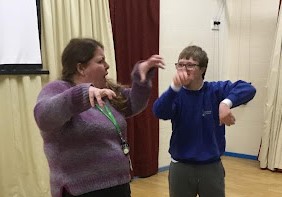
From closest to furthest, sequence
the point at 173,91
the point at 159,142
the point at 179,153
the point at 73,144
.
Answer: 1. the point at 73,144
2. the point at 173,91
3. the point at 179,153
4. the point at 159,142

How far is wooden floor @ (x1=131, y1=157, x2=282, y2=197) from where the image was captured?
3.53 metres

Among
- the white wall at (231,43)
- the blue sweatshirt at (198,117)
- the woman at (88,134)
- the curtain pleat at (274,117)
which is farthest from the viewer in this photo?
the white wall at (231,43)

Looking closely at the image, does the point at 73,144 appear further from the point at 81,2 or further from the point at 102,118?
the point at 81,2

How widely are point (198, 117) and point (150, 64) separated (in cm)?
54

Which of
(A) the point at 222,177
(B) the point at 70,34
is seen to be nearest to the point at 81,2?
(B) the point at 70,34

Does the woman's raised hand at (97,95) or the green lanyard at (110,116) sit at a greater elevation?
the woman's raised hand at (97,95)

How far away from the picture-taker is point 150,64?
1.50m

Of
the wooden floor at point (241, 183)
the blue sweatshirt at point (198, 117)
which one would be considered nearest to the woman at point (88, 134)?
the blue sweatshirt at point (198, 117)

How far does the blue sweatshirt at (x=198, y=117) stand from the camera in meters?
1.89

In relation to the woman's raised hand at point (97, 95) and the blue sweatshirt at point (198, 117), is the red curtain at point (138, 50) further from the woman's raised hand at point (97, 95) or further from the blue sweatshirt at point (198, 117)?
the woman's raised hand at point (97, 95)

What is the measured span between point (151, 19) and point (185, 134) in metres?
2.32

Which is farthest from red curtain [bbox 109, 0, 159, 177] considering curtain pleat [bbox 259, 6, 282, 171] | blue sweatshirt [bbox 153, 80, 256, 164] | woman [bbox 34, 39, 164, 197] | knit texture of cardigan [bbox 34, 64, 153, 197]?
knit texture of cardigan [bbox 34, 64, 153, 197]

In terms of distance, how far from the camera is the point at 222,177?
198cm

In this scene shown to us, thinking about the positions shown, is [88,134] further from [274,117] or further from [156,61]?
[274,117]
